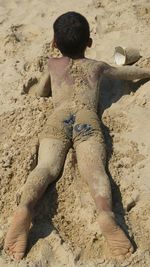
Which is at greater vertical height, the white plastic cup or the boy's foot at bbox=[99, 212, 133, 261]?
the white plastic cup

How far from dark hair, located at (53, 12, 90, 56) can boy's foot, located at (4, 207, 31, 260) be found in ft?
3.89

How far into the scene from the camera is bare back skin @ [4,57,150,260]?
2385mm

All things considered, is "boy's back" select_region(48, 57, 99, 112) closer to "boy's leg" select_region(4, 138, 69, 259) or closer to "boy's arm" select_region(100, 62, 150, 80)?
"boy's arm" select_region(100, 62, 150, 80)

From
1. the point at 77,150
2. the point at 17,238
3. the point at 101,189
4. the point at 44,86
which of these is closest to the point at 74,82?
the point at 44,86

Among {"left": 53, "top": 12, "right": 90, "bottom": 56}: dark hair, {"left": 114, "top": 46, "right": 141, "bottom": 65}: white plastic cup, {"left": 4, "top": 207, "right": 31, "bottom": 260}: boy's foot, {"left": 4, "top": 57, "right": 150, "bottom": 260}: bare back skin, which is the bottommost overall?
{"left": 4, "top": 207, "right": 31, "bottom": 260}: boy's foot

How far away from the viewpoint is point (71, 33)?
3076 mm

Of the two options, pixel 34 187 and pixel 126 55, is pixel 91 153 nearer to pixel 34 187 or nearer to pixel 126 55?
pixel 34 187

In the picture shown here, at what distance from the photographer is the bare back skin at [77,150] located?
93.9 inches

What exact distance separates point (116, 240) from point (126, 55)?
147 centimetres

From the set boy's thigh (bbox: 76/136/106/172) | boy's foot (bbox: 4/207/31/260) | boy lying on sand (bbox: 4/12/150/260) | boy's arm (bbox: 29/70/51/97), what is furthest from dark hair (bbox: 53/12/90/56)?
boy's foot (bbox: 4/207/31/260)

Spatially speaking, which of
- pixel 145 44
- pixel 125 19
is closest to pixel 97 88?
pixel 145 44

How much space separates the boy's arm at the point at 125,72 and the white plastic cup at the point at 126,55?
16 centimetres

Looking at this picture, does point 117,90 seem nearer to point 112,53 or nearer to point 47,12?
point 112,53

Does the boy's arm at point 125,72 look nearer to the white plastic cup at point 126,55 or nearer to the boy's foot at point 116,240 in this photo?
the white plastic cup at point 126,55
